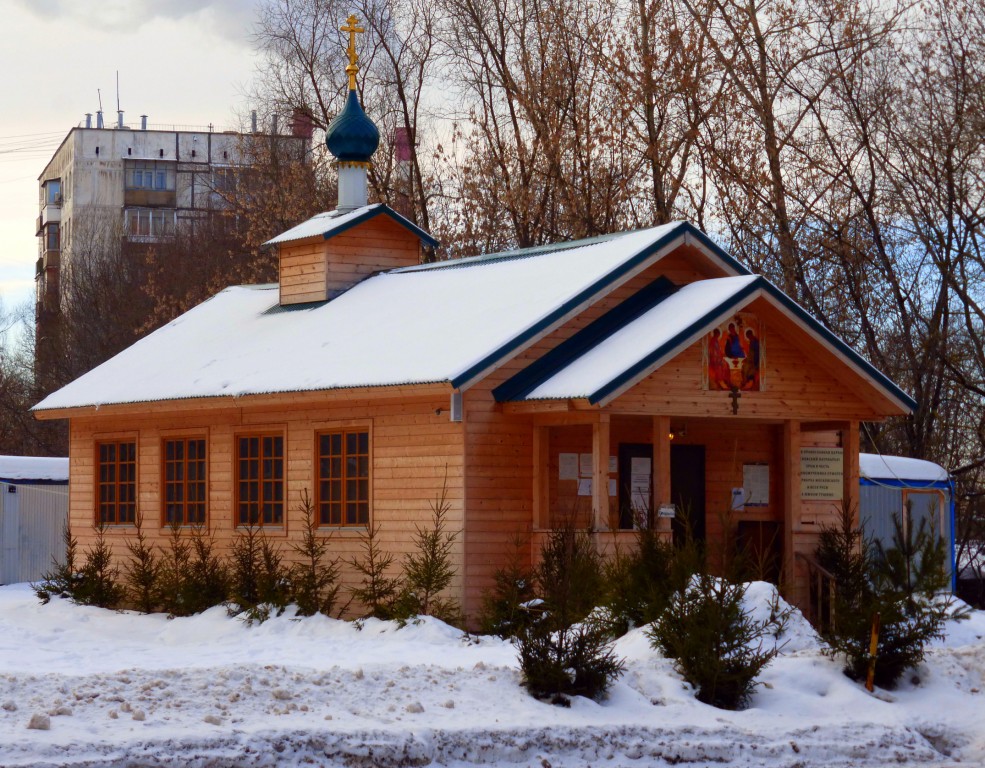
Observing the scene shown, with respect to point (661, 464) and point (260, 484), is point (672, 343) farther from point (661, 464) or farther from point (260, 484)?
point (260, 484)

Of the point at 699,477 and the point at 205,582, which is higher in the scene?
the point at 699,477

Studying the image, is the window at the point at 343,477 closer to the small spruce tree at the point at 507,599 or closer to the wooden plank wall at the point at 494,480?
the wooden plank wall at the point at 494,480

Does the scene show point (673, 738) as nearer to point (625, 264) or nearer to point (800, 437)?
point (625, 264)

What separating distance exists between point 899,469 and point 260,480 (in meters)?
10.5

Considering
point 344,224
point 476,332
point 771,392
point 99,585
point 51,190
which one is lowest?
point 99,585

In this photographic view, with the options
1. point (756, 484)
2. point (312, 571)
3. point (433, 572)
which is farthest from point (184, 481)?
point (756, 484)

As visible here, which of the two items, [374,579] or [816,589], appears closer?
[374,579]

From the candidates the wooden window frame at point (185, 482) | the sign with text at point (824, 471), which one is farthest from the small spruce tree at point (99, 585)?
the sign with text at point (824, 471)

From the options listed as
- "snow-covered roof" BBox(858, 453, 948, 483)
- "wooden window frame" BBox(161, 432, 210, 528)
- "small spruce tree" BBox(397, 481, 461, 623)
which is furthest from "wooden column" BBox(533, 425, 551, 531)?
"snow-covered roof" BBox(858, 453, 948, 483)

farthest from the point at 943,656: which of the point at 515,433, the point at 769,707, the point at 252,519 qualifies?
the point at 252,519

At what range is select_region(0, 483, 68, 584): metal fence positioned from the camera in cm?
2728

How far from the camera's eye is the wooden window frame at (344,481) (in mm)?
18391

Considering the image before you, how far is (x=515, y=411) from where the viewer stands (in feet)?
56.4

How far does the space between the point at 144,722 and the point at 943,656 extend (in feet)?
25.2
